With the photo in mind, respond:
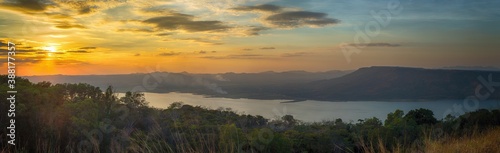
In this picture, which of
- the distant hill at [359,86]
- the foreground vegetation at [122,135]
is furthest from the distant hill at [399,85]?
the foreground vegetation at [122,135]

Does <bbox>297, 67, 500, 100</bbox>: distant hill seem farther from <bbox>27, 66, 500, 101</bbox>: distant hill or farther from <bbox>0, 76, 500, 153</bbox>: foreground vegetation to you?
<bbox>0, 76, 500, 153</bbox>: foreground vegetation

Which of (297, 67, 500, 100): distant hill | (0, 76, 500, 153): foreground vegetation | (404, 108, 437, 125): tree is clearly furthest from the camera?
(297, 67, 500, 100): distant hill

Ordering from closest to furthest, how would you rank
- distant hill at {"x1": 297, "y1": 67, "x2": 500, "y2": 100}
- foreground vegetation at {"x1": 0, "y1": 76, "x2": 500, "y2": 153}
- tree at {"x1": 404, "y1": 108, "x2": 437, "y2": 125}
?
1. foreground vegetation at {"x1": 0, "y1": 76, "x2": 500, "y2": 153}
2. tree at {"x1": 404, "y1": 108, "x2": 437, "y2": 125}
3. distant hill at {"x1": 297, "y1": 67, "x2": 500, "y2": 100}

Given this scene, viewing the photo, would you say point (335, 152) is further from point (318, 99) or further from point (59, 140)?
point (318, 99)

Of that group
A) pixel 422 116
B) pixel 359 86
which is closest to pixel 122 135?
pixel 422 116

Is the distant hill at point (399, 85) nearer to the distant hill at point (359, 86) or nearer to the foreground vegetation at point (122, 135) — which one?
the distant hill at point (359, 86)

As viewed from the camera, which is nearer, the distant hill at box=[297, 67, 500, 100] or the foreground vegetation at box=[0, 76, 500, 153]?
the foreground vegetation at box=[0, 76, 500, 153]

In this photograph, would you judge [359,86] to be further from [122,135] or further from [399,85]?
[122,135]

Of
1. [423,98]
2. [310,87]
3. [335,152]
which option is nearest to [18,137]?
[335,152]

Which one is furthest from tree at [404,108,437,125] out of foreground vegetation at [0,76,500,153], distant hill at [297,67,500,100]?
distant hill at [297,67,500,100]
